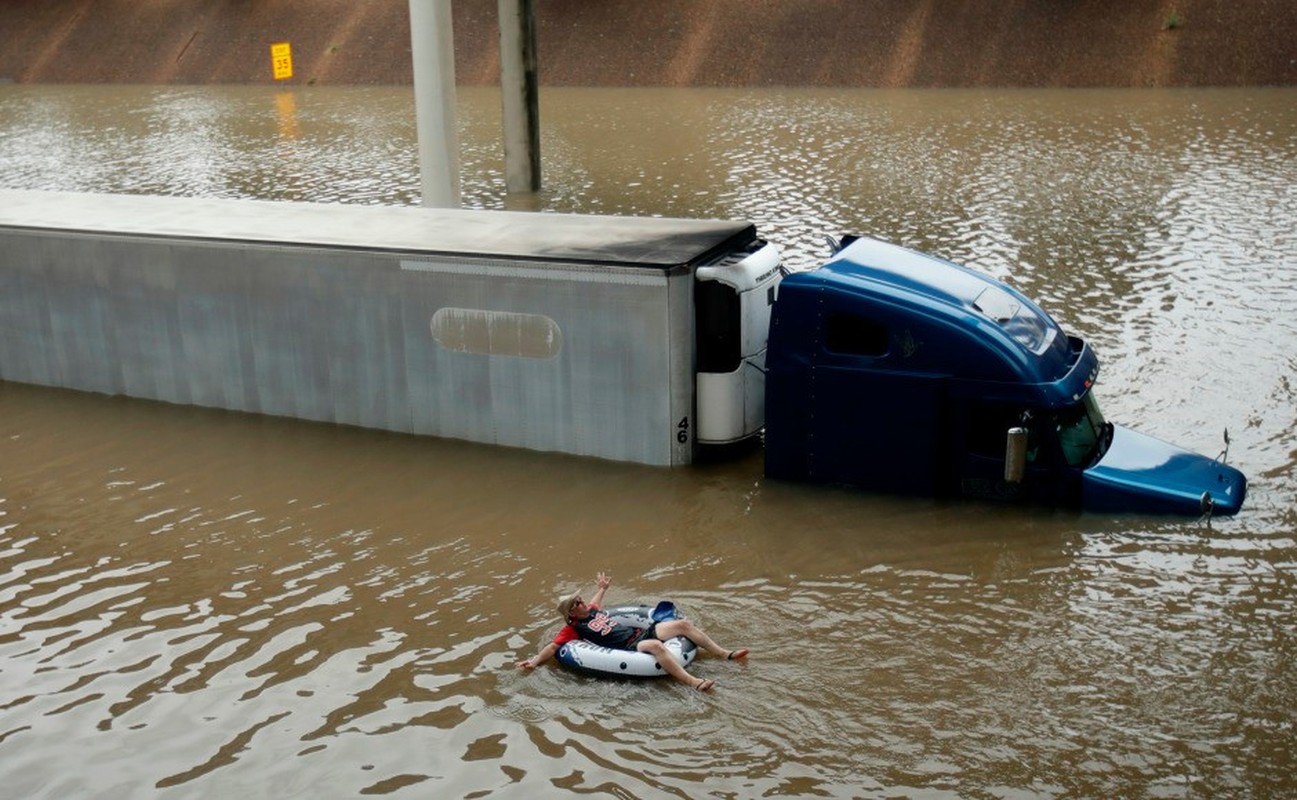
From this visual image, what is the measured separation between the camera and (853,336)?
14438 mm

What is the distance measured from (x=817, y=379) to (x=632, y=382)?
224 centimetres

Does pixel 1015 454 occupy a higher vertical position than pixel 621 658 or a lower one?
higher

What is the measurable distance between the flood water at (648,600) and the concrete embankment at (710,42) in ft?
63.5

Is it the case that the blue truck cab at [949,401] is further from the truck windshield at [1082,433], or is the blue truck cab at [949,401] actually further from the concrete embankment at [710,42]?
the concrete embankment at [710,42]

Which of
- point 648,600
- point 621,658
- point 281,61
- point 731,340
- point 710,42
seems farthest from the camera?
point 281,61

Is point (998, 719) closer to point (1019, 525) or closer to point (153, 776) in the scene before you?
point (1019, 525)

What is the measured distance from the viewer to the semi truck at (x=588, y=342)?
46.2 ft

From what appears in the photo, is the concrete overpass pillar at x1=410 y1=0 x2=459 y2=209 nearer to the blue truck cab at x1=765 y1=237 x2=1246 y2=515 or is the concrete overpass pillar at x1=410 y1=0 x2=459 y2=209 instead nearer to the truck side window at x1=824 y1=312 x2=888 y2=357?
the blue truck cab at x1=765 y1=237 x2=1246 y2=515

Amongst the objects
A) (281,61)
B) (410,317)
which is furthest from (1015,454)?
(281,61)

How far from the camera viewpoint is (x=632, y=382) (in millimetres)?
15516

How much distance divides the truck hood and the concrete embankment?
28381 mm

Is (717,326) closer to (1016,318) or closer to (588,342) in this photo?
(588,342)

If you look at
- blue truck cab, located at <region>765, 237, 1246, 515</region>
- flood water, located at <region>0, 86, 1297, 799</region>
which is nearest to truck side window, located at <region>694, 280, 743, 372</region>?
blue truck cab, located at <region>765, 237, 1246, 515</region>

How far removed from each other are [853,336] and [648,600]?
12.2 feet
